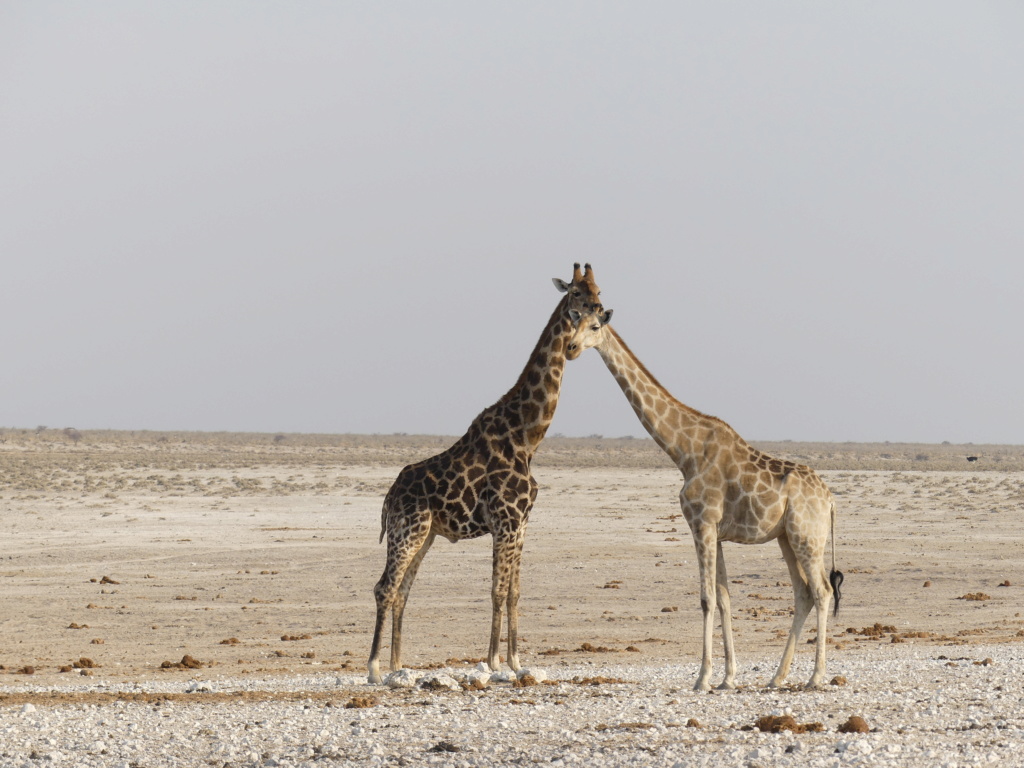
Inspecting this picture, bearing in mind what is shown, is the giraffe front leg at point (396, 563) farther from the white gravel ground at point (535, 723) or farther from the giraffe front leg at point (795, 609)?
the giraffe front leg at point (795, 609)

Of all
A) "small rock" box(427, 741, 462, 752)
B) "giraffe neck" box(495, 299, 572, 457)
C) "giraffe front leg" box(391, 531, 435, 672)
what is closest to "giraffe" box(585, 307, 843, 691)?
"giraffe neck" box(495, 299, 572, 457)

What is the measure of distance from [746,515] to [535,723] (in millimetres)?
2987

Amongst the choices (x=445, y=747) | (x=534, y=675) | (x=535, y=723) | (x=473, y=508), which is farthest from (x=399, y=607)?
(x=445, y=747)

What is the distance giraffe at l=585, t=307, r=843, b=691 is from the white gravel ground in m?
0.61

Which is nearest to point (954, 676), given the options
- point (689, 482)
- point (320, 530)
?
point (689, 482)

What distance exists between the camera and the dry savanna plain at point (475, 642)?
9883 mm

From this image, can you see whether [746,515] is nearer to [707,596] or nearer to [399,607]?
[707,596]

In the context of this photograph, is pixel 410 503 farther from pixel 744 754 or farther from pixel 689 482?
pixel 744 754

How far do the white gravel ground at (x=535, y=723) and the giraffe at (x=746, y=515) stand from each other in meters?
0.61

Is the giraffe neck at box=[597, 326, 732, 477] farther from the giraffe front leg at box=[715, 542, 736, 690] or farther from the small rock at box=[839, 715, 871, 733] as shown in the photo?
the small rock at box=[839, 715, 871, 733]

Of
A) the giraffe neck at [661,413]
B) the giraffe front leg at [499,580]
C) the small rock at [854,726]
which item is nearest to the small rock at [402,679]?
the giraffe front leg at [499,580]

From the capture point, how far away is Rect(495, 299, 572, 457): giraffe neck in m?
14.0

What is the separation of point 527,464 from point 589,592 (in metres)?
10.1

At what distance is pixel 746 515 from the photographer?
481 inches
